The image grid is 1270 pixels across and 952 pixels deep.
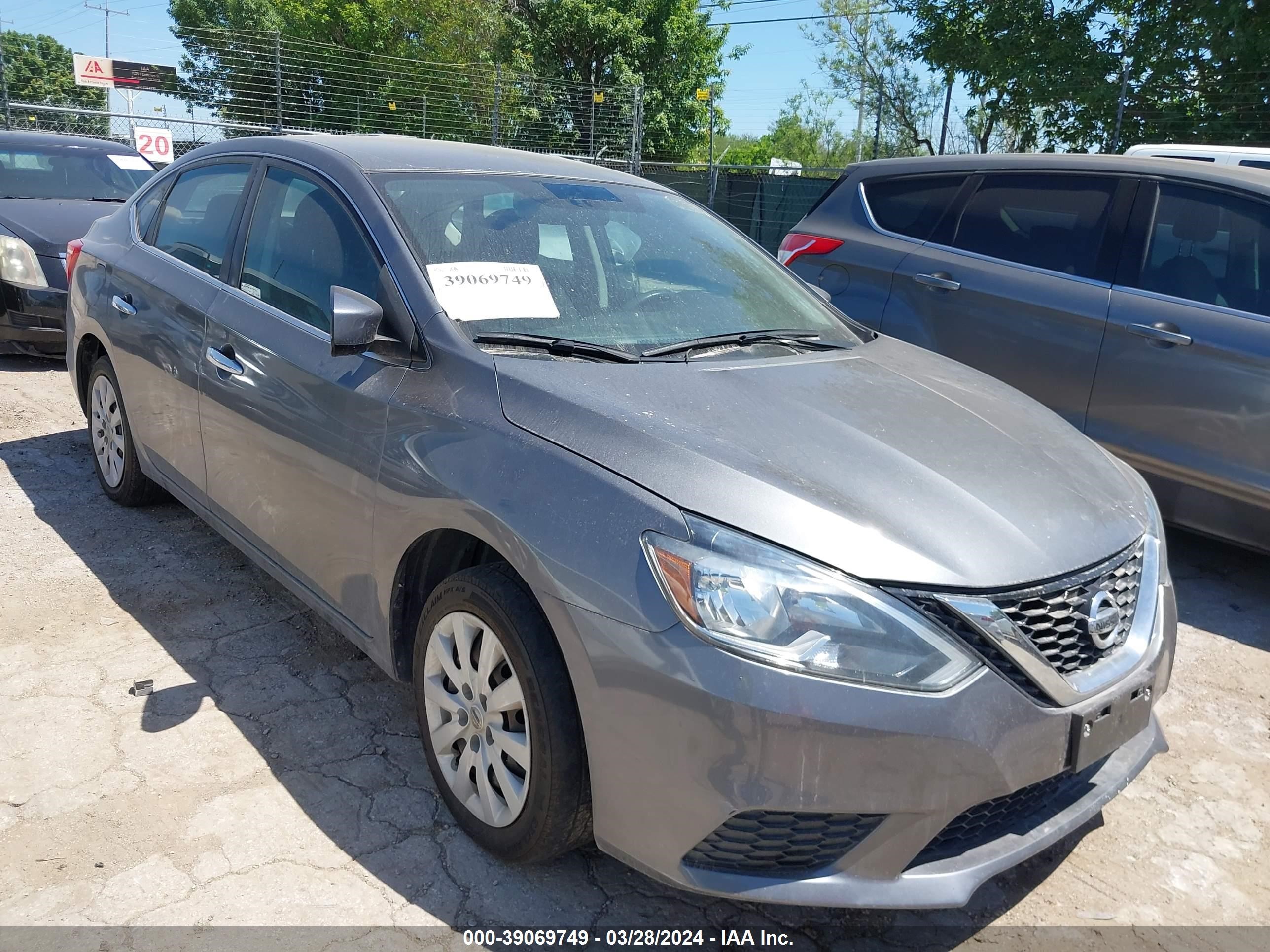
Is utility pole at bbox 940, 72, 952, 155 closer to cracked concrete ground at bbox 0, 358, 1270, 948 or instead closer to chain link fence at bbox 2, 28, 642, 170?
chain link fence at bbox 2, 28, 642, 170

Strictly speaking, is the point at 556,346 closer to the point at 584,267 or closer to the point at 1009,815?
the point at 584,267

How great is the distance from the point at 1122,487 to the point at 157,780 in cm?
265

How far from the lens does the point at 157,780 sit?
2.78m

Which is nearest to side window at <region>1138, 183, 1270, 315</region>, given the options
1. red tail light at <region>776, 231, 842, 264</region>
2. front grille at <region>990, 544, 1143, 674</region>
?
red tail light at <region>776, 231, 842, 264</region>

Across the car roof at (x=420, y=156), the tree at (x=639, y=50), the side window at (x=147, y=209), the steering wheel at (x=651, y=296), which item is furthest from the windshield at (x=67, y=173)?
the tree at (x=639, y=50)

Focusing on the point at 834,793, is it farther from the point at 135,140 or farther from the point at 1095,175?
the point at 135,140

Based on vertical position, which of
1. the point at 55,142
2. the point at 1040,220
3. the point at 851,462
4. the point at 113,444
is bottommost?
the point at 113,444

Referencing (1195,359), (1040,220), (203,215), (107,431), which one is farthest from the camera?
(1040,220)

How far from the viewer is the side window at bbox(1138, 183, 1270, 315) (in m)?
4.23

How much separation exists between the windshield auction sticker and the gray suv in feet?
9.11

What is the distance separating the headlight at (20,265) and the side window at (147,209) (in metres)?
3.27

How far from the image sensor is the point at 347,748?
117 inches

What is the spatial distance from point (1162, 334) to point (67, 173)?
819cm

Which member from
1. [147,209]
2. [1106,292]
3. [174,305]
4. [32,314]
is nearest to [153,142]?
[32,314]
